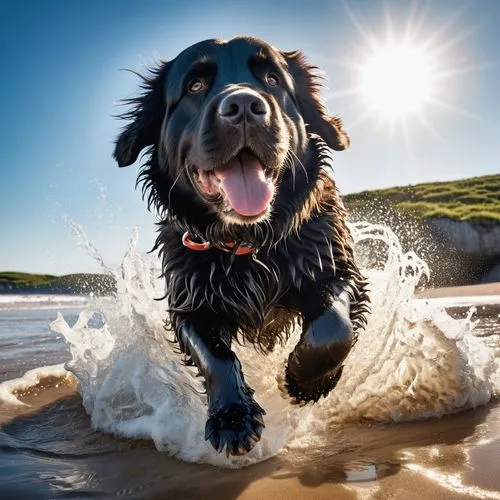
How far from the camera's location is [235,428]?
2.67 meters

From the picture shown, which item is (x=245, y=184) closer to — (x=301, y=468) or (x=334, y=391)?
(x=301, y=468)

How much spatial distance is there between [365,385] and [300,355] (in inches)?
42.7

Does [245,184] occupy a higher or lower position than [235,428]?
higher

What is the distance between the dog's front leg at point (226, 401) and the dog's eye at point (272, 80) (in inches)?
56.1

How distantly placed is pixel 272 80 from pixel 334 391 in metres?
1.93

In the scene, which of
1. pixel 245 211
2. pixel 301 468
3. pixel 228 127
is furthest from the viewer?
pixel 245 211

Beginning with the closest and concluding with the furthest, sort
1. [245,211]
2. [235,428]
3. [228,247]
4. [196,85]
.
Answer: [235,428]
[245,211]
[196,85]
[228,247]

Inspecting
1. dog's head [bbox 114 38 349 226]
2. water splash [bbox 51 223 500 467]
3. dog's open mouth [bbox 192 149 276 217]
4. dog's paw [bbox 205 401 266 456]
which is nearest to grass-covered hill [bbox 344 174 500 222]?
water splash [bbox 51 223 500 467]

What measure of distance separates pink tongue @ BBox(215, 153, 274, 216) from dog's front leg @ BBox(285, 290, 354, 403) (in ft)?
2.11

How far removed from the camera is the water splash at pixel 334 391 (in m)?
3.54

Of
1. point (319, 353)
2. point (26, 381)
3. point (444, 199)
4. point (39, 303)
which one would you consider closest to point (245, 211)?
point (319, 353)

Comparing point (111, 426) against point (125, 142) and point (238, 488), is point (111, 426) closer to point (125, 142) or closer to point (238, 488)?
point (238, 488)

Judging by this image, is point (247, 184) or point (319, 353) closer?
point (319, 353)

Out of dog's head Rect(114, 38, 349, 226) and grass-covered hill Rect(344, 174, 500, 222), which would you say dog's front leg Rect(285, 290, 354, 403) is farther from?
grass-covered hill Rect(344, 174, 500, 222)
